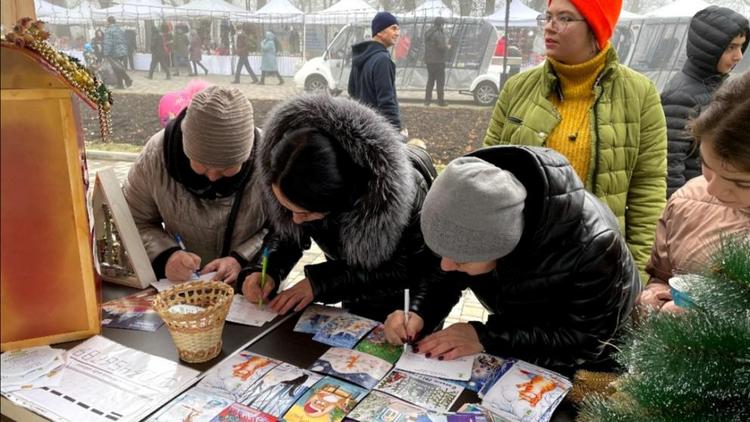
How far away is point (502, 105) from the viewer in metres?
2.23

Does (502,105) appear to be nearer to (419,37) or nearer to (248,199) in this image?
(248,199)

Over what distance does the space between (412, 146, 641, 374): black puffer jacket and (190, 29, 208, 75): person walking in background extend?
5891mm

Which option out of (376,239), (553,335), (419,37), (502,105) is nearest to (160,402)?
(376,239)

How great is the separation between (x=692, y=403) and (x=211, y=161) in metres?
1.48

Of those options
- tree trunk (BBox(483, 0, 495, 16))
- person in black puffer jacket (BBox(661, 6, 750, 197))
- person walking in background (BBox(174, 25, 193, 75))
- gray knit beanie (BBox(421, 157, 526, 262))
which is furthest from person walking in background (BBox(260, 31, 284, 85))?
gray knit beanie (BBox(421, 157, 526, 262))

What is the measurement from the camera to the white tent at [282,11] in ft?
19.7

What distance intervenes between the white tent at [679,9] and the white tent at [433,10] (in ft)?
6.16

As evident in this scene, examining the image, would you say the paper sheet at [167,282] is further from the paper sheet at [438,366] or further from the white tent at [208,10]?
the white tent at [208,10]

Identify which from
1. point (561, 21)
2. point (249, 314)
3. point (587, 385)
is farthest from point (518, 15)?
point (587, 385)

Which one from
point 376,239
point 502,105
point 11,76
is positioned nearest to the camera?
point 11,76

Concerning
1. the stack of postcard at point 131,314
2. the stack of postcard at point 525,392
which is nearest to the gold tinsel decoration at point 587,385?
the stack of postcard at point 525,392

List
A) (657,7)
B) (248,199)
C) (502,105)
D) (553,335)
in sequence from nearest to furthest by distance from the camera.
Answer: (553,335)
(248,199)
(502,105)
(657,7)

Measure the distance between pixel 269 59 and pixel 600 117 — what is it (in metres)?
5.02

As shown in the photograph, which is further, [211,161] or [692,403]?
[211,161]
